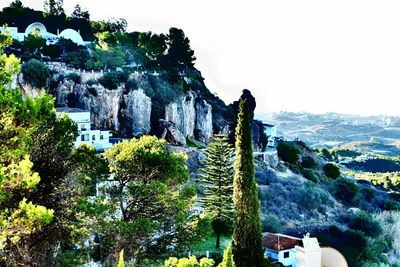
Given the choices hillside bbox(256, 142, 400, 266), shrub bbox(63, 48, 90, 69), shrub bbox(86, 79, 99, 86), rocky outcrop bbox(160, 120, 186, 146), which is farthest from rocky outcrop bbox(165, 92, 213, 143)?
shrub bbox(63, 48, 90, 69)

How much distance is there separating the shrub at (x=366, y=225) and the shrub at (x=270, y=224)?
350 inches

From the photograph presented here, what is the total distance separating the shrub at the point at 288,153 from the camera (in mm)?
57237

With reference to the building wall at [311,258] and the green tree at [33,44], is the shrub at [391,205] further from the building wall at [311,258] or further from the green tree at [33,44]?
the green tree at [33,44]

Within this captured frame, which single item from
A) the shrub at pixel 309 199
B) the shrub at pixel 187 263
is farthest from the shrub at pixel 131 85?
the shrub at pixel 187 263

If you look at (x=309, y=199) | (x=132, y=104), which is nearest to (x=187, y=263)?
(x=132, y=104)

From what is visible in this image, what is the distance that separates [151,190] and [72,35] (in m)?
38.7

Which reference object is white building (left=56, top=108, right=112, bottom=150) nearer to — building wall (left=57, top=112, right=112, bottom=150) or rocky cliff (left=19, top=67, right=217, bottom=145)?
building wall (left=57, top=112, right=112, bottom=150)

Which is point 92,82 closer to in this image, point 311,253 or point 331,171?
point 311,253

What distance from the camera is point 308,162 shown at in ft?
193

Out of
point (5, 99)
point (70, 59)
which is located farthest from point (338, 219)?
point (5, 99)

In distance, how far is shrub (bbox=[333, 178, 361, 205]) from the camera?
50.7 meters

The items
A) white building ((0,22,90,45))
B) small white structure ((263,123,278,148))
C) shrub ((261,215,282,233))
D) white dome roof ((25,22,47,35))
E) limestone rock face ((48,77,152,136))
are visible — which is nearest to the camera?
shrub ((261,215,282,233))

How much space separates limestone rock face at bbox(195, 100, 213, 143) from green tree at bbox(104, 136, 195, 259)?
30.8 meters

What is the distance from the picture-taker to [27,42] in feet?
141
